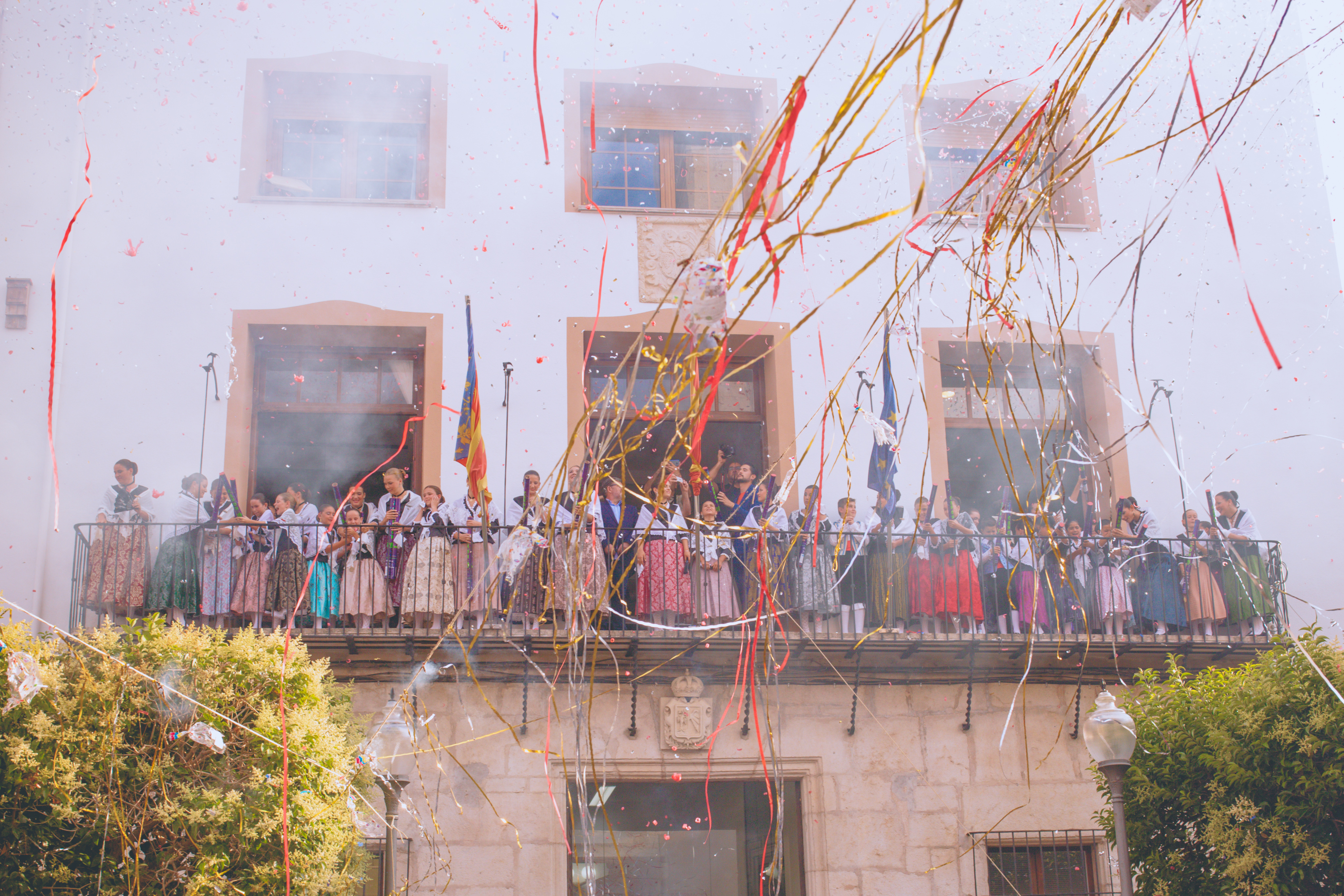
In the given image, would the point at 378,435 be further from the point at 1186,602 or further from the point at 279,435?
the point at 1186,602

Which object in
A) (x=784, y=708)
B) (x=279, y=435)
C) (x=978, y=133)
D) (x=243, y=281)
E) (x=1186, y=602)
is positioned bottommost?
(x=784, y=708)

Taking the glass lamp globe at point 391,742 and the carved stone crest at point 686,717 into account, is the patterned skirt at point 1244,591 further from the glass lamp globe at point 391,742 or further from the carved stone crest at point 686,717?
the glass lamp globe at point 391,742

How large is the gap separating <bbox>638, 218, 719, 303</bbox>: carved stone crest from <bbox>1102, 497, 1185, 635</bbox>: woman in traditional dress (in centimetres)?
341

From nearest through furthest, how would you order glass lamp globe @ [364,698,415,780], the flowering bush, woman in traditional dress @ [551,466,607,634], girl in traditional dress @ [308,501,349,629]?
the flowering bush < woman in traditional dress @ [551,466,607,634] < glass lamp globe @ [364,698,415,780] < girl in traditional dress @ [308,501,349,629]

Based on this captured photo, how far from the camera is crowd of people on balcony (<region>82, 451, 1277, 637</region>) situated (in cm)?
697

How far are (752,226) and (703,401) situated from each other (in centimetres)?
614

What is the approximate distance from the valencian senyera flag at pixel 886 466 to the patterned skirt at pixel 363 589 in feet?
10.1

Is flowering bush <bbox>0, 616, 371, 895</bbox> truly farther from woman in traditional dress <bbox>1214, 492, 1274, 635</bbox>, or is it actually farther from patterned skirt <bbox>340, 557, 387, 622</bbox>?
woman in traditional dress <bbox>1214, 492, 1274, 635</bbox>

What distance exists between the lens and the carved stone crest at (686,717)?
720 centimetres

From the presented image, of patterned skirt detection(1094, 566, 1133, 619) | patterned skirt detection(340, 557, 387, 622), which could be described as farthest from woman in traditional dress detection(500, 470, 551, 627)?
patterned skirt detection(1094, 566, 1133, 619)

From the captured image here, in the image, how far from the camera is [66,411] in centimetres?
750

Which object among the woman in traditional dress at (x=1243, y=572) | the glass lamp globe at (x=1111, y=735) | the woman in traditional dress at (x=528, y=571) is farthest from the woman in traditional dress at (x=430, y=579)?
the woman in traditional dress at (x=1243, y=572)

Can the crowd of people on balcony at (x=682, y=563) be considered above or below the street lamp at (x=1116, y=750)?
above

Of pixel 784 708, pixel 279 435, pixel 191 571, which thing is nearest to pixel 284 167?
pixel 279 435
